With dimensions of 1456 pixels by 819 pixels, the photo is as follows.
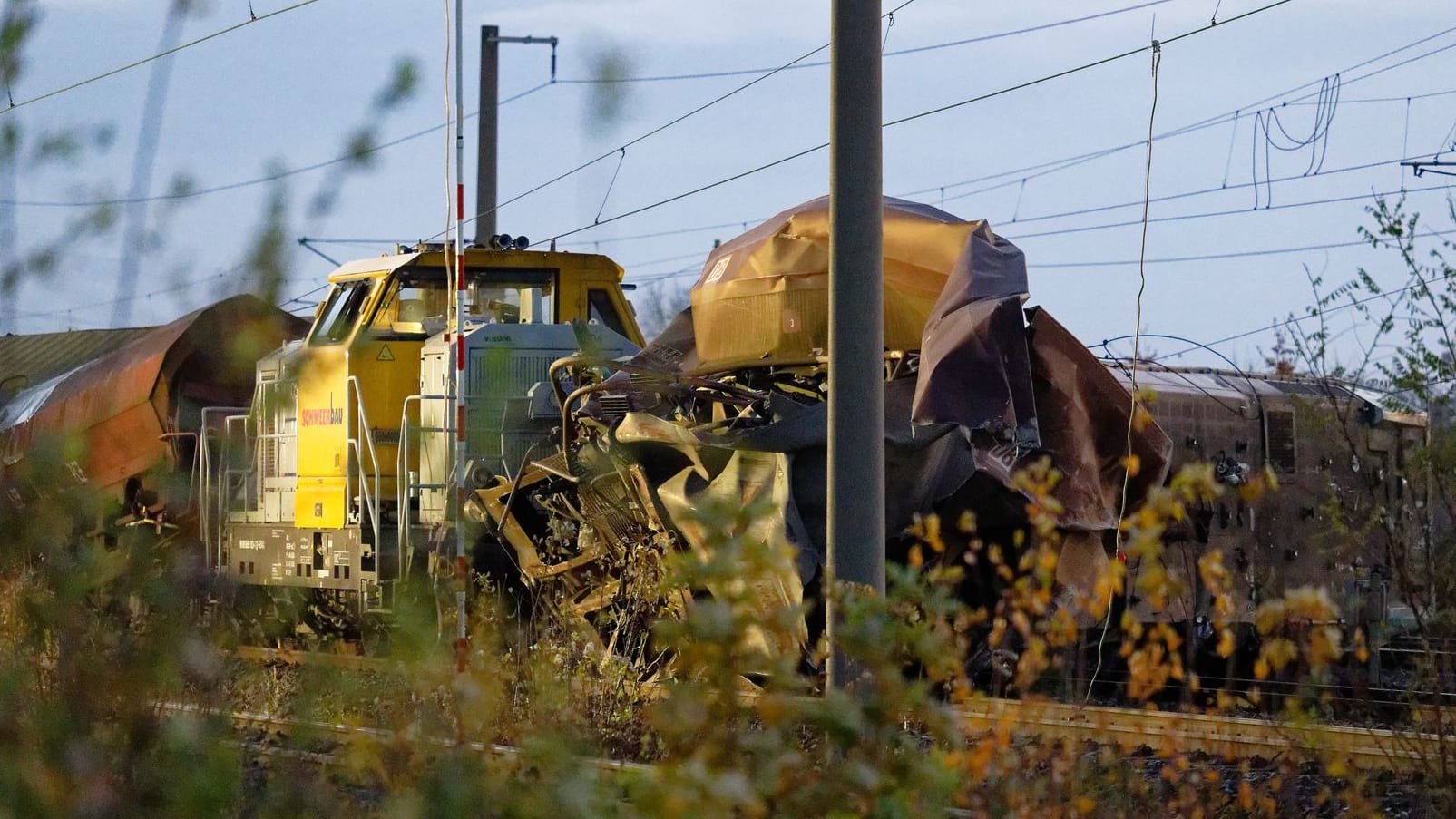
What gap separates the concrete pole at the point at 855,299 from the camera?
707cm

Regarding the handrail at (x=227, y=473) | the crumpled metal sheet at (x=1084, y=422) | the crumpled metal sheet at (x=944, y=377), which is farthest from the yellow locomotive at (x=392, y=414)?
the crumpled metal sheet at (x=1084, y=422)

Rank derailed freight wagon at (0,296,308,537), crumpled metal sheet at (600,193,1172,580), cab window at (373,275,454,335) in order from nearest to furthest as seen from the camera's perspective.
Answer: derailed freight wagon at (0,296,308,537)
crumpled metal sheet at (600,193,1172,580)
cab window at (373,275,454,335)

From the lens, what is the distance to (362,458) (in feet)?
43.0

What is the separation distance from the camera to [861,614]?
308cm

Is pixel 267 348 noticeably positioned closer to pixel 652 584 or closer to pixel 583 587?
pixel 652 584

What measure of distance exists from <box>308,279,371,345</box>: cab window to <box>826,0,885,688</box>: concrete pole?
7.14 metres

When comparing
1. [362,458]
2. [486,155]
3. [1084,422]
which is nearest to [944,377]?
[1084,422]

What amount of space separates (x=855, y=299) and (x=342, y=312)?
7.55 metres

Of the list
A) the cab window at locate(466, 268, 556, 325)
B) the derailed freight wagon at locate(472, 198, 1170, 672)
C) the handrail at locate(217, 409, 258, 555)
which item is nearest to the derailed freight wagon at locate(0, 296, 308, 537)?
the handrail at locate(217, 409, 258, 555)

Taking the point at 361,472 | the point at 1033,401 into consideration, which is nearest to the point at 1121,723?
the point at 1033,401

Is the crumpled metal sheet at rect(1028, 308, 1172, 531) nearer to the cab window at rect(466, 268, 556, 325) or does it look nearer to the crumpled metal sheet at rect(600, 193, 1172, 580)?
the crumpled metal sheet at rect(600, 193, 1172, 580)

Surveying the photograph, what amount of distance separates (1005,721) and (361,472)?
831cm

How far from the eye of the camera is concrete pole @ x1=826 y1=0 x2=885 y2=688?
278 inches

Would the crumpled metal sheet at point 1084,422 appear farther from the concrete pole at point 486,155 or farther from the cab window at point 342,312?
the concrete pole at point 486,155
